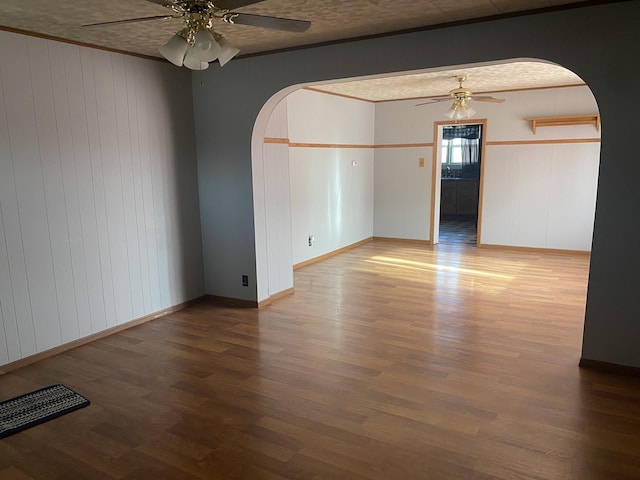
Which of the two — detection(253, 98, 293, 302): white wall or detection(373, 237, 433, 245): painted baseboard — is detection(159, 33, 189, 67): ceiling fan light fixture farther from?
detection(373, 237, 433, 245): painted baseboard

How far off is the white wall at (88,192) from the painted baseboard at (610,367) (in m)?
3.57

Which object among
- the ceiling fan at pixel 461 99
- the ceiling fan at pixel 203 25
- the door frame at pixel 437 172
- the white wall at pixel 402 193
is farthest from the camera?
the white wall at pixel 402 193

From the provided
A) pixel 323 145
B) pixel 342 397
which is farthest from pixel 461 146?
pixel 342 397

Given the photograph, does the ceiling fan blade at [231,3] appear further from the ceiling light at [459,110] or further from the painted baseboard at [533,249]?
the painted baseboard at [533,249]

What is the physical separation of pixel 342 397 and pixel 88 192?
2578mm

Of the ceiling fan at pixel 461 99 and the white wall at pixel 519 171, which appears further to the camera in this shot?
the white wall at pixel 519 171

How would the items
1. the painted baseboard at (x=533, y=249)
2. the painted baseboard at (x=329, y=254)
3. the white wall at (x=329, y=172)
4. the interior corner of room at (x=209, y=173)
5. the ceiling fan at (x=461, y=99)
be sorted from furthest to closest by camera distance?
the painted baseboard at (x=533, y=249) → the painted baseboard at (x=329, y=254) → the white wall at (x=329, y=172) → the ceiling fan at (x=461, y=99) → the interior corner of room at (x=209, y=173)

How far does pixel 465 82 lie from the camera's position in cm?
600

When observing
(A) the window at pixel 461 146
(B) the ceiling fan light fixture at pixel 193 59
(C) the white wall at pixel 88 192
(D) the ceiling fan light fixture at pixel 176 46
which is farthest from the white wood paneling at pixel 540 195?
(D) the ceiling fan light fixture at pixel 176 46

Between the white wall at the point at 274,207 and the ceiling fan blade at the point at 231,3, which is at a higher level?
the ceiling fan blade at the point at 231,3

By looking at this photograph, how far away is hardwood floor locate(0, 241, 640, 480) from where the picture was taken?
2.32 m

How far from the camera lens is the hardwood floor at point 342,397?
91.4 inches

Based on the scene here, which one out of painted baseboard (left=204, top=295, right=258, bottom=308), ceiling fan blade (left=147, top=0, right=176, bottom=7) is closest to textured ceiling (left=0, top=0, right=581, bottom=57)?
ceiling fan blade (left=147, top=0, right=176, bottom=7)

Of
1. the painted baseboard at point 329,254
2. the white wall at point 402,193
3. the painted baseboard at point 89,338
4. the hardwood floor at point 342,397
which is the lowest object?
the hardwood floor at point 342,397
